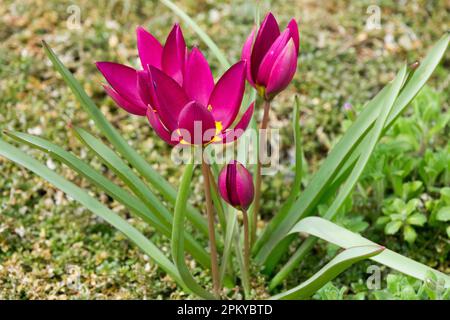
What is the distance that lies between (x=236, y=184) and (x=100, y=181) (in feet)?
1.17

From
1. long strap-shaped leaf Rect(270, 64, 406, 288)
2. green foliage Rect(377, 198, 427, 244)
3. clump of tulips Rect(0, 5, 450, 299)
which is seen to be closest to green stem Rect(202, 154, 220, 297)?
clump of tulips Rect(0, 5, 450, 299)

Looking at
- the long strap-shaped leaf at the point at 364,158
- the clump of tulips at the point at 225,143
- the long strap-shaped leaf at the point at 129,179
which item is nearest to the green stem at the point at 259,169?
the clump of tulips at the point at 225,143

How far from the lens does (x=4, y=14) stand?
297cm

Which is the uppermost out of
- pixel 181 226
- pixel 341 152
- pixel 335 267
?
pixel 341 152

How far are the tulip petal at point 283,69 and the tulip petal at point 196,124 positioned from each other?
0.22 metres

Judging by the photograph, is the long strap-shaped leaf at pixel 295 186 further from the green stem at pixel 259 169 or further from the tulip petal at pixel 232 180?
the tulip petal at pixel 232 180

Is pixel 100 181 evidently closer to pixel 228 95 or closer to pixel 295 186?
pixel 228 95

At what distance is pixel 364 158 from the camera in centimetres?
158

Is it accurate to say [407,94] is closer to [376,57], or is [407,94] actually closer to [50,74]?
[376,57]

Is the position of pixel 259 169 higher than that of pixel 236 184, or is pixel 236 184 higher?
pixel 259 169

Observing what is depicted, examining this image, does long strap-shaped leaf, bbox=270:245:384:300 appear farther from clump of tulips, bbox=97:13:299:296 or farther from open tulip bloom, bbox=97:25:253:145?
open tulip bloom, bbox=97:25:253:145

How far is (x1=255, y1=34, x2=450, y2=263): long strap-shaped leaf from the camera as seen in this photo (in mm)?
1640

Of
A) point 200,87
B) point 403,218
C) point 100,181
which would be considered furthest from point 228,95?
point 403,218
